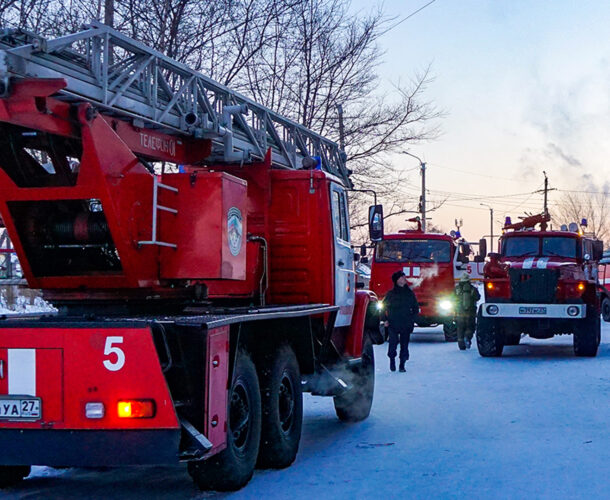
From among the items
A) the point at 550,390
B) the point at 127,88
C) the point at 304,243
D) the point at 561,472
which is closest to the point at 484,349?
the point at 550,390

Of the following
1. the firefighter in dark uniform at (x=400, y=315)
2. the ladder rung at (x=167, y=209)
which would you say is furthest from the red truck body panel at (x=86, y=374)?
the firefighter in dark uniform at (x=400, y=315)

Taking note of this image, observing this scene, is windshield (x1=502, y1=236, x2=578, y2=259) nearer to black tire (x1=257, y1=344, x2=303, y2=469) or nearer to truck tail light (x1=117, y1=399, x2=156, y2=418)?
black tire (x1=257, y1=344, x2=303, y2=469)

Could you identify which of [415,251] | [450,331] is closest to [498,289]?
[450,331]

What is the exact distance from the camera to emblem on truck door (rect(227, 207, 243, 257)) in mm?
7734

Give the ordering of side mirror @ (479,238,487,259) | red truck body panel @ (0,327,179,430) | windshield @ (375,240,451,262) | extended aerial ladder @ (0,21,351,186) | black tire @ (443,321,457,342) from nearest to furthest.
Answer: red truck body panel @ (0,327,179,430)
extended aerial ladder @ (0,21,351,186)
side mirror @ (479,238,487,259)
black tire @ (443,321,457,342)
windshield @ (375,240,451,262)

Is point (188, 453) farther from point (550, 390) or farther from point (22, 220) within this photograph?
point (550, 390)

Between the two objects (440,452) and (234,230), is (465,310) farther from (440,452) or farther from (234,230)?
(234,230)

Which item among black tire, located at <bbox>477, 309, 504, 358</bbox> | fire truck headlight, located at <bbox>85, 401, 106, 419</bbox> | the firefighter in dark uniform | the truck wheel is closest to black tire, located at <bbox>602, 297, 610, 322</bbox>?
black tire, located at <bbox>477, 309, 504, 358</bbox>

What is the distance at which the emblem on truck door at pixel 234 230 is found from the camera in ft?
25.4

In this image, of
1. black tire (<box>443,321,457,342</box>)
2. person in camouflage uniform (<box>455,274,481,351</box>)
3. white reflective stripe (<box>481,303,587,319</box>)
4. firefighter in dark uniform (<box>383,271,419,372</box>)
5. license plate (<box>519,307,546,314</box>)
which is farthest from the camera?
black tire (<box>443,321,457,342</box>)

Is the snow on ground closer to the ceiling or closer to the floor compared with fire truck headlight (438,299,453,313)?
closer to the floor

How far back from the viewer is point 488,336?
18469 millimetres

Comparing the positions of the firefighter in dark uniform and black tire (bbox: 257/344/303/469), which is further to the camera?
the firefighter in dark uniform

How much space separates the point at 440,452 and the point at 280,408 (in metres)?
1.53
